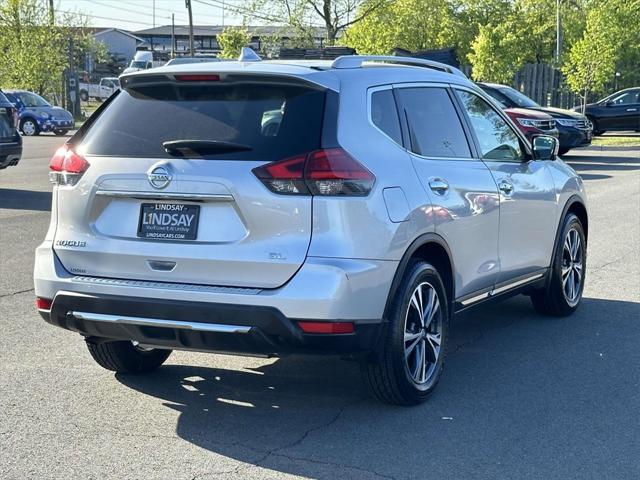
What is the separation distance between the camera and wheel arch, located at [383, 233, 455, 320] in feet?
16.1

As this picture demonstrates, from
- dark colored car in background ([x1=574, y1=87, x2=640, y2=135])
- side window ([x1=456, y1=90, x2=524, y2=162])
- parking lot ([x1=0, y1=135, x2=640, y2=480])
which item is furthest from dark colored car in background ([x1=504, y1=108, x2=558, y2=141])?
side window ([x1=456, y1=90, x2=524, y2=162])

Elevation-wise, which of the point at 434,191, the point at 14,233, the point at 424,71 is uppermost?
the point at 424,71

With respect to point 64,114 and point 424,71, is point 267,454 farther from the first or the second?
point 64,114

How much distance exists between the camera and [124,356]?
5.72 metres

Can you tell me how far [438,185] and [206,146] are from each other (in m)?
1.39

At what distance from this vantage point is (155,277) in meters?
4.75

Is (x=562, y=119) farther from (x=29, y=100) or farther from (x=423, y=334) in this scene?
(x=29, y=100)

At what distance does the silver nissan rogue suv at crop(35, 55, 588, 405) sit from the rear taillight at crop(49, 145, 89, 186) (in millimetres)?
10

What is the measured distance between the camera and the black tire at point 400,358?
195 inches

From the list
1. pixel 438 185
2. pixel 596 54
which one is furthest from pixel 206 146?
pixel 596 54

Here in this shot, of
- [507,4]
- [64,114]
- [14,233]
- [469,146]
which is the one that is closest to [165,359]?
[469,146]

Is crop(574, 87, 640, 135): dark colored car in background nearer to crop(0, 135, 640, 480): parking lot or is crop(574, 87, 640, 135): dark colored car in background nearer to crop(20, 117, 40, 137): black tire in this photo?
crop(20, 117, 40, 137): black tire

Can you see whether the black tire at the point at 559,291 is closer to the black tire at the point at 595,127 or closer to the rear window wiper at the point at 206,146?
the rear window wiper at the point at 206,146

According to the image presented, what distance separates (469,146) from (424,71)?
0.55 metres
